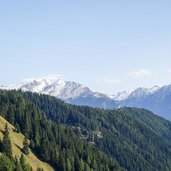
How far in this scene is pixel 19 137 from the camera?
7126 inches

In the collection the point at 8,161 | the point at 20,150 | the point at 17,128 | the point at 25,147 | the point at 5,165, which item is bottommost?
the point at 20,150

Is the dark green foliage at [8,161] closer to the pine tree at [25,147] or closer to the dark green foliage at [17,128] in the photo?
the pine tree at [25,147]

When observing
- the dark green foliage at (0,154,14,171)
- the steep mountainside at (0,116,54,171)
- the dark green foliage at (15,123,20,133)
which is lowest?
the steep mountainside at (0,116,54,171)

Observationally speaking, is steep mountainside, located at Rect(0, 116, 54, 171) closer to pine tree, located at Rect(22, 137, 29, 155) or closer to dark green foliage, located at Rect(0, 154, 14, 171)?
pine tree, located at Rect(22, 137, 29, 155)

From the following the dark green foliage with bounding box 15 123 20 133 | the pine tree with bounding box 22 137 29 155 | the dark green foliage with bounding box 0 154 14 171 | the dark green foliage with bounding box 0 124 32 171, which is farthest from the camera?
the dark green foliage with bounding box 15 123 20 133

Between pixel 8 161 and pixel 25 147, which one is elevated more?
pixel 8 161

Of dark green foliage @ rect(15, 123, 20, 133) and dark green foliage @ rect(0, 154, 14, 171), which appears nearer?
dark green foliage @ rect(0, 154, 14, 171)

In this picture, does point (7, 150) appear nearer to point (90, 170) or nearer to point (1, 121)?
point (1, 121)

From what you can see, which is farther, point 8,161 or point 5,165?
point 8,161

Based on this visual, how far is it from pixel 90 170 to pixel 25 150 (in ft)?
121

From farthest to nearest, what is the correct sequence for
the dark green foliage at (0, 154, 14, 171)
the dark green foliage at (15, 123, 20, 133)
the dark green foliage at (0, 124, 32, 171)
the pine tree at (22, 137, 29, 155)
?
the dark green foliage at (15, 123, 20, 133), the pine tree at (22, 137, 29, 155), the dark green foliage at (0, 124, 32, 171), the dark green foliage at (0, 154, 14, 171)

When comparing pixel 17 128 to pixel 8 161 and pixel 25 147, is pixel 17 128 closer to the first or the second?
pixel 25 147

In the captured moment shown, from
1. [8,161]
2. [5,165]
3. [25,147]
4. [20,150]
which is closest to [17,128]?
[25,147]

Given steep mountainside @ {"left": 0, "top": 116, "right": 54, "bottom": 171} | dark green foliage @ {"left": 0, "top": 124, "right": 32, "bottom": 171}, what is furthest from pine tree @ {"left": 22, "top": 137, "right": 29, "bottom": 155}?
dark green foliage @ {"left": 0, "top": 124, "right": 32, "bottom": 171}
